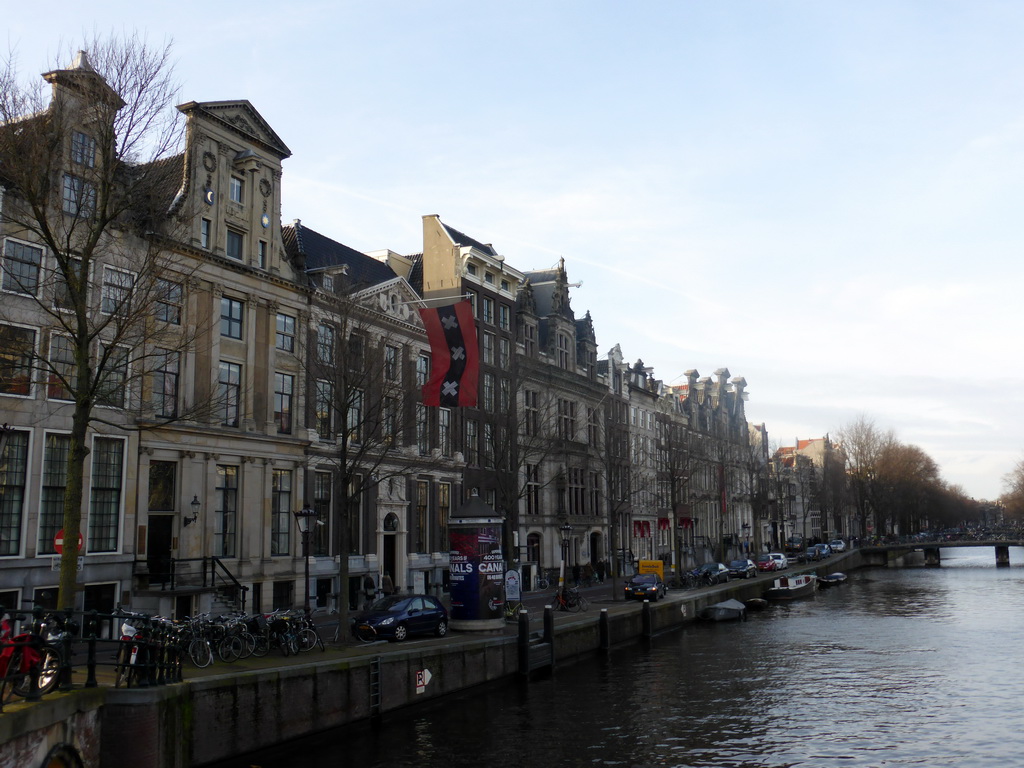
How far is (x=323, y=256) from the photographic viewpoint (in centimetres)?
4666

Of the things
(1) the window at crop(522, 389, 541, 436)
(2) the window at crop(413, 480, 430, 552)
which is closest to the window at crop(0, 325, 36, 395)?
(2) the window at crop(413, 480, 430, 552)

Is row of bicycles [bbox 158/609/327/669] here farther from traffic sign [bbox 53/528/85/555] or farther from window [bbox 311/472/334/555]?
window [bbox 311/472/334/555]

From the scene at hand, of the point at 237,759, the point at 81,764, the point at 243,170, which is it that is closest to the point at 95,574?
the point at 237,759

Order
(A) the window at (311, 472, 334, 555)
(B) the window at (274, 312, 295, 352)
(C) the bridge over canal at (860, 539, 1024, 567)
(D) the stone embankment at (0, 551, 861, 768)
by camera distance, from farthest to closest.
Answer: (C) the bridge over canal at (860, 539, 1024, 567), (A) the window at (311, 472, 334, 555), (B) the window at (274, 312, 295, 352), (D) the stone embankment at (0, 551, 861, 768)

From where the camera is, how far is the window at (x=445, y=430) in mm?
52219

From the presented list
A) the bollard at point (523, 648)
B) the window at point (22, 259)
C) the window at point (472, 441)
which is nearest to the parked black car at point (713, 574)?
the window at point (472, 441)

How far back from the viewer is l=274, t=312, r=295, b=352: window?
4069 centimetres

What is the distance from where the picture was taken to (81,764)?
53.8ft

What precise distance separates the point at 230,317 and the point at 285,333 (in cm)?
320

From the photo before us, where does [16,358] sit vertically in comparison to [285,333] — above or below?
below

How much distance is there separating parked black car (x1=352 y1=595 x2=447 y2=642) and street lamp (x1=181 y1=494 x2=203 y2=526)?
7.90m

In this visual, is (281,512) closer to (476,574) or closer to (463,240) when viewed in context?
(476,574)

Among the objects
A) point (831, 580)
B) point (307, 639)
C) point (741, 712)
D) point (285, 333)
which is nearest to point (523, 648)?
point (741, 712)

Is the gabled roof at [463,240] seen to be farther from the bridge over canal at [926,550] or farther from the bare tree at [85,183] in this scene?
the bridge over canal at [926,550]
